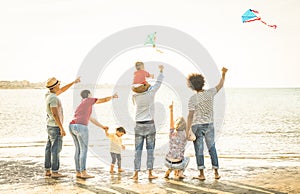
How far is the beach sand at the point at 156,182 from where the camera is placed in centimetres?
675

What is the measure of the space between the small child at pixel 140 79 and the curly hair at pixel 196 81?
2.62 ft

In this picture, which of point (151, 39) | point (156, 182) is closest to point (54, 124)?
point (156, 182)

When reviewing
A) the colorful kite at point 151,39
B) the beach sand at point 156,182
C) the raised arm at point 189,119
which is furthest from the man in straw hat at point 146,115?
the colorful kite at point 151,39

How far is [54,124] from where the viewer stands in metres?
7.71

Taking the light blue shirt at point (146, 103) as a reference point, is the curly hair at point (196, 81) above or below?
above

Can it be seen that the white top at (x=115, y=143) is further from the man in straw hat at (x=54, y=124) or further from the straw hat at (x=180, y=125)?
the straw hat at (x=180, y=125)

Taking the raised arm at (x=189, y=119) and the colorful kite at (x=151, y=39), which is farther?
the colorful kite at (x=151, y=39)

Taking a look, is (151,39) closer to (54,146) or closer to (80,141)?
(80,141)

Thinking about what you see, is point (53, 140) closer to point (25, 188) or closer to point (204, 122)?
point (25, 188)

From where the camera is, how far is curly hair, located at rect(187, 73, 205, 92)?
7310 millimetres

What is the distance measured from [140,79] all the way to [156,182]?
1925 millimetres

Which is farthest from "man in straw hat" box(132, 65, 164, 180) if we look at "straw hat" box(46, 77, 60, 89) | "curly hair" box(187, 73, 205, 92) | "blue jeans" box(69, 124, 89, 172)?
"straw hat" box(46, 77, 60, 89)

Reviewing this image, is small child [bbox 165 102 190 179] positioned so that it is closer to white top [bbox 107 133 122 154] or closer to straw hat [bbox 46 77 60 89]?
white top [bbox 107 133 122 154]

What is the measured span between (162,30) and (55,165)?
5539mm
